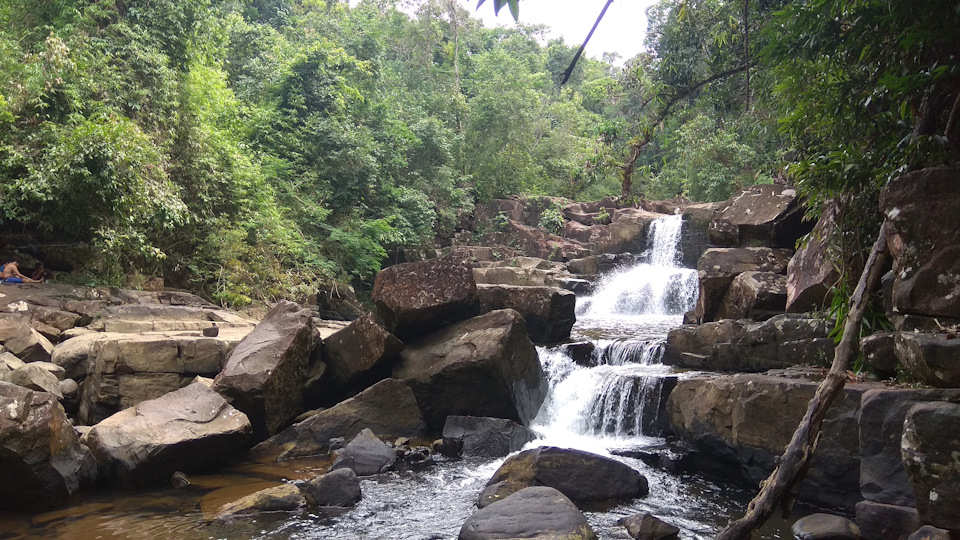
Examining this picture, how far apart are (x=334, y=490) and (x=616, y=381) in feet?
15.4

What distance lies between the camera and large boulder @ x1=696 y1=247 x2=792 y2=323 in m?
10.8

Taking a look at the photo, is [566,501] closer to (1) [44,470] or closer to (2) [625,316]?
(1) [44,470]

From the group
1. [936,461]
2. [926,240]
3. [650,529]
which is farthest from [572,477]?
[926,240]

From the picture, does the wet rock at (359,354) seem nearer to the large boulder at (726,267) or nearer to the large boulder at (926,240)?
the large boulder at (726,267)

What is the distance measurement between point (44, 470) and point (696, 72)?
32.3 feet

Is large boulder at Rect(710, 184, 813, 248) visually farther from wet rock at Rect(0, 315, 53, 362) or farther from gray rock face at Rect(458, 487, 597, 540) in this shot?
wet rock at Rect(0, 315, 53, 362)

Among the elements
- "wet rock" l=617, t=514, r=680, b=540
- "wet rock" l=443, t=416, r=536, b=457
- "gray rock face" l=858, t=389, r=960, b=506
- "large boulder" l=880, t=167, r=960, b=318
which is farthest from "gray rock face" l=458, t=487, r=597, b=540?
"large boulder" l=880, t=167, r=960, b=318

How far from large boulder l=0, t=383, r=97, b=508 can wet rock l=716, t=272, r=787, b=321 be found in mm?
9439

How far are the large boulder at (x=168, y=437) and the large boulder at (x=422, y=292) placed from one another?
288cm

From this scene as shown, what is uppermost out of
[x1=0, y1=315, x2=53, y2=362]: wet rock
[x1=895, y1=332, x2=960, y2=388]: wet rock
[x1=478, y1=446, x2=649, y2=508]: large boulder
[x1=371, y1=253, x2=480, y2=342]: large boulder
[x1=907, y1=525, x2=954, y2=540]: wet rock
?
[x1=895, y1=332, x2=960, y2=388]: wet rock

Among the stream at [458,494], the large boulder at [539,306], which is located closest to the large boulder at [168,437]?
the stream at [458,494]

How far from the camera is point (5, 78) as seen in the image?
13.1 m

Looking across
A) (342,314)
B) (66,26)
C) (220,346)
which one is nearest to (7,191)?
(66,26)

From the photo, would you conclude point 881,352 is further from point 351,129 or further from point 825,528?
point 351,129
